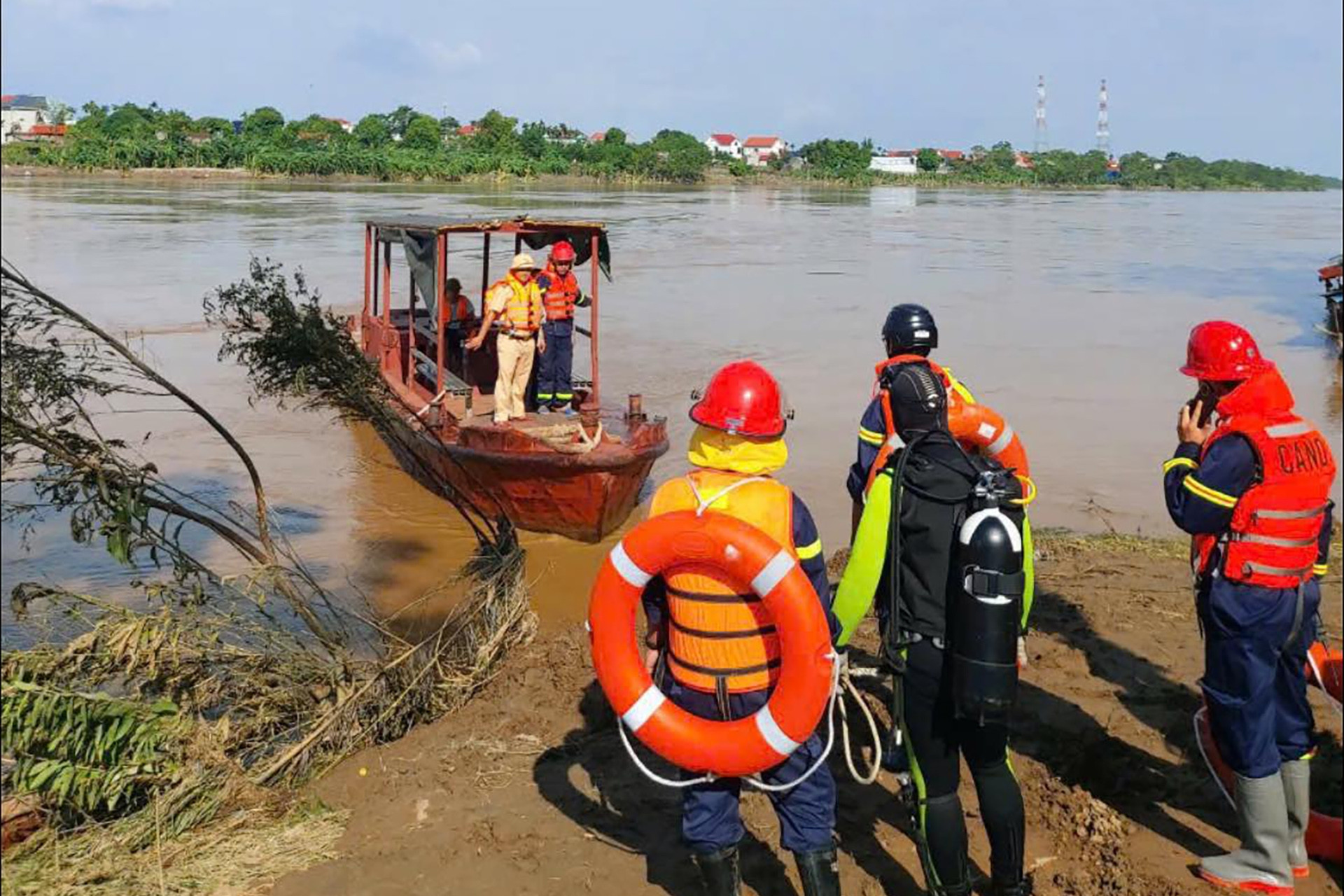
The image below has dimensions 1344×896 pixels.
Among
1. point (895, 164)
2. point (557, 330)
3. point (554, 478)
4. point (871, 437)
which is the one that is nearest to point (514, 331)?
point (557, 330)

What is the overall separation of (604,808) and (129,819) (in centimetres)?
161

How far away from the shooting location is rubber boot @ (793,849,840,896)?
3.31 metres

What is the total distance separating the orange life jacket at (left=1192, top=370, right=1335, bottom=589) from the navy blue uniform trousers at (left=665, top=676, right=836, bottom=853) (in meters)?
1.35

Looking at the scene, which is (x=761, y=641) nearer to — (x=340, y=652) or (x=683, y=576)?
(x=683, y=576)

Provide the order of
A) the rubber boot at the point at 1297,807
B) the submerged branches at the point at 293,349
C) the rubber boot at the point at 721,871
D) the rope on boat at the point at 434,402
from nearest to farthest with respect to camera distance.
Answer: the rubber boot at the point at 721,871
the rubber boot at the point at 1297,807
the submerged branches at the point at 293,349
the rope on boat at the point at 434,402

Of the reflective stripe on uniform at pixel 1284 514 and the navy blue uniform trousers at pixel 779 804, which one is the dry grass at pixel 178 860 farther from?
the reflective stripe on uniform at pixel 1284 514

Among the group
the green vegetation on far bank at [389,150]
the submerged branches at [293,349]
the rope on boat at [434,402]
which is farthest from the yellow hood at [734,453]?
the green vegetation on far bank at [389,150]

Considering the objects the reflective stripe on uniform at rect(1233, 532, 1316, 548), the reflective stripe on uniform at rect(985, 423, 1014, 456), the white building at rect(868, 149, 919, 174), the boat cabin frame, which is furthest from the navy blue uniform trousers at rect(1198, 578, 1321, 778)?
the white building at rect(868, 149, 919, 174)

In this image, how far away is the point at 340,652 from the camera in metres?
5.01

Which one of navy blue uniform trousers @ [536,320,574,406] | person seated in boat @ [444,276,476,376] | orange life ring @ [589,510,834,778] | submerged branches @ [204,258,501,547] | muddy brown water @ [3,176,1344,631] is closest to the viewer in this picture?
orange life ring @ [589,510,834,778]

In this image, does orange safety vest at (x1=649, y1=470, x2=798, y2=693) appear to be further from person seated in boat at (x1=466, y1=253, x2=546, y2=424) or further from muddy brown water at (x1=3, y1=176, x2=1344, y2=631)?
person seated in boat at (x1=466, y1=253, x2=546, y2=424)

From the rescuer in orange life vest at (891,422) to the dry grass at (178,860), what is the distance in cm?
223

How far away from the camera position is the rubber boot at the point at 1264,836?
352 cm

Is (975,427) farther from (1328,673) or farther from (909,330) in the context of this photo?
(1328,673)
